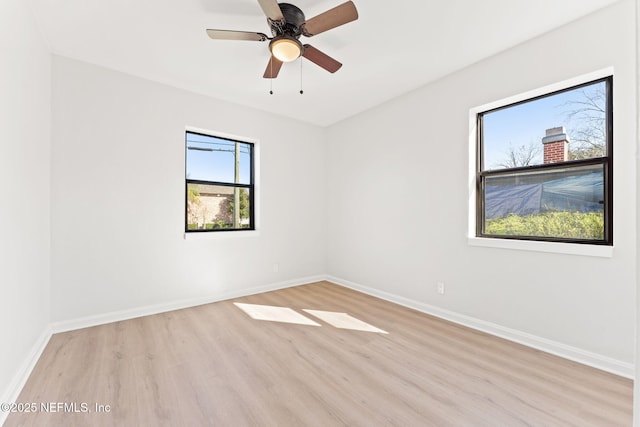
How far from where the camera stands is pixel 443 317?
3021mm

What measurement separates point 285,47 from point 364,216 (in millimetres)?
2577

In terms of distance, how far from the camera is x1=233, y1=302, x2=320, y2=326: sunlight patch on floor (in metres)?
2.97

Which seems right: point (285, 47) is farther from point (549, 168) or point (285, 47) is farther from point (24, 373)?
point (24, 373)

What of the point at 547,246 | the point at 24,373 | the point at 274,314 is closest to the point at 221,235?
the point at 274,314

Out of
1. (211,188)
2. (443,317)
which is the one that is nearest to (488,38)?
(443,317)

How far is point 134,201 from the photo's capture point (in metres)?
3.03

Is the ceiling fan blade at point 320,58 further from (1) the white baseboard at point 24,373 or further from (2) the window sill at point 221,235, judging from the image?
(1) the white baseboard at point 24,373

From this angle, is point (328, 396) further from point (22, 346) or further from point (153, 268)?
point (153, 268)

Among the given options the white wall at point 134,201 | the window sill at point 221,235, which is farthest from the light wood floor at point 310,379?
the window sill at point 221,235

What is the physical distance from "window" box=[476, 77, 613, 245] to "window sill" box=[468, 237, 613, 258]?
111 millimetres

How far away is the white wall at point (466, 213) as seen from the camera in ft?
6.52

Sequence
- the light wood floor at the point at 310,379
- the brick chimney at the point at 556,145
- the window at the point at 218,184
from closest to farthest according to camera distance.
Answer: the light wood floor at the point at 310,379
the brick chimney at the point at 556,145
the window at the point at 218,184

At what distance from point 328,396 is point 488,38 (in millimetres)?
3163

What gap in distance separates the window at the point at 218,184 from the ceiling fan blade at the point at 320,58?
6.64 ft
